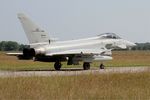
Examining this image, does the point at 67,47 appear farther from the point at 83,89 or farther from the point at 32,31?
the point at 83,89

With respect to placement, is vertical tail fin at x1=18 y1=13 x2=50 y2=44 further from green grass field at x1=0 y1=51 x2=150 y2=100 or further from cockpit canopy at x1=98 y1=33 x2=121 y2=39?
green grass field at x1=0 y1=51 x2=150 y2=100

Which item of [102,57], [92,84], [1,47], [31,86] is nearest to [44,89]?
[31,86]

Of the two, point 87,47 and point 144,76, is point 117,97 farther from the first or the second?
point 87,47

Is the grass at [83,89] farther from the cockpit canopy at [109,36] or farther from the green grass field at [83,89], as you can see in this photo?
the cockpit canopy at [109,36]

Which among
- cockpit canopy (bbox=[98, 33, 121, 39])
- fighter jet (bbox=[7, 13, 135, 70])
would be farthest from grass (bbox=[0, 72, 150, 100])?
cockpit canopy (bbox=[98, 33, 121, 39])

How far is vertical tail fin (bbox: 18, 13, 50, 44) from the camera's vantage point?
1225 inches

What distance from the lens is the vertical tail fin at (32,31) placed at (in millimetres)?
31125

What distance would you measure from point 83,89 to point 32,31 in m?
17.5

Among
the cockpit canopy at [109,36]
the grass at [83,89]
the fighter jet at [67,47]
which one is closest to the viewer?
the grass at [83,89]

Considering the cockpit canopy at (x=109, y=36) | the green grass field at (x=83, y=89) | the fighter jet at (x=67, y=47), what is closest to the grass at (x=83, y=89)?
the green grass field at (x=83, y=89)

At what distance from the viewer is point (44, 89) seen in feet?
46.2

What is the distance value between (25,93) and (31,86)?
65.6 inches

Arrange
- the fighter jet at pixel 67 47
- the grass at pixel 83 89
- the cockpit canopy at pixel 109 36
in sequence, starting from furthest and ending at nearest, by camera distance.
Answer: the cockpit canopy at pixel 109 36 → the fighter jet at pixel 67 47 → the grass at pixel 83 89

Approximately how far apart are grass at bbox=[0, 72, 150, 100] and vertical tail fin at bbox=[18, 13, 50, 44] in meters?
13.9
